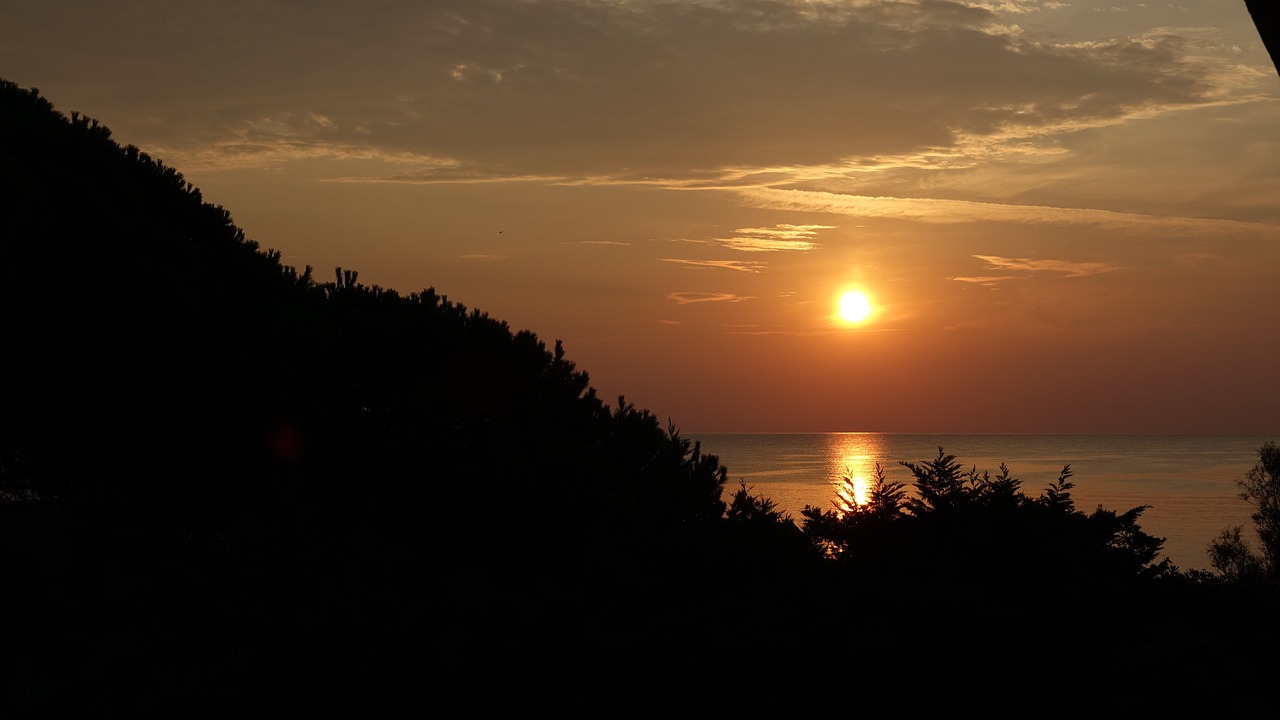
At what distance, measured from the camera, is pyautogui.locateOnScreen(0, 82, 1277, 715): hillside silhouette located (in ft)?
23.6

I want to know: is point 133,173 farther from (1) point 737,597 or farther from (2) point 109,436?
(1) point 737,597

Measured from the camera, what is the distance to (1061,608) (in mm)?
9438

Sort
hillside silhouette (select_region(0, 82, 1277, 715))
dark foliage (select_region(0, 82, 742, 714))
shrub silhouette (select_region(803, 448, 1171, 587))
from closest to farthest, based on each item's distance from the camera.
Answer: hillside silhouette (select_region(0, 82, 1277, 715)) → shrub silhouette (select_region(803, 448, 1171, 587)) → dark foliage (select_region(0, 82, 742, 714))

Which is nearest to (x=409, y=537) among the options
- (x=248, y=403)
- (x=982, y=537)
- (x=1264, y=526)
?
(x=248, y=403)

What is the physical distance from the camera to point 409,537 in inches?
636

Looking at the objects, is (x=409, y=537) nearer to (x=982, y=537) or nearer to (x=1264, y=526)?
(x=982, y=537)

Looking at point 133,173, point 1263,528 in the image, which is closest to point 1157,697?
point 133,173

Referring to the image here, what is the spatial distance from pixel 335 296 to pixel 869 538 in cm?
1222

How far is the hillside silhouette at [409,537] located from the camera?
721cm

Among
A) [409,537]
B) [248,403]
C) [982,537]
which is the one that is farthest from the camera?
[248,403]

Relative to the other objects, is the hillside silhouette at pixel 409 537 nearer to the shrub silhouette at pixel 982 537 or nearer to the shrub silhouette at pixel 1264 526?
the shrub silhouette at pixel 982 537

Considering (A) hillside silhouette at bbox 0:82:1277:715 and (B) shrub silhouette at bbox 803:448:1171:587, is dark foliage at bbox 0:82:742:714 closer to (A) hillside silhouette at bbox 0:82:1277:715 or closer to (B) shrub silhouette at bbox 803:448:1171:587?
(A) hillside silhouette at bbox 0:82:1277:715

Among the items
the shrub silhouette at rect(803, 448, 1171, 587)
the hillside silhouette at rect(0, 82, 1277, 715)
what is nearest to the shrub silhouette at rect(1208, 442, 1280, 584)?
the hillside silhouette at rect(0, 82, 1277, 715)

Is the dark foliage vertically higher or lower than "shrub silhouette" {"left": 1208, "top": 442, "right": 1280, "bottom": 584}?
higher
